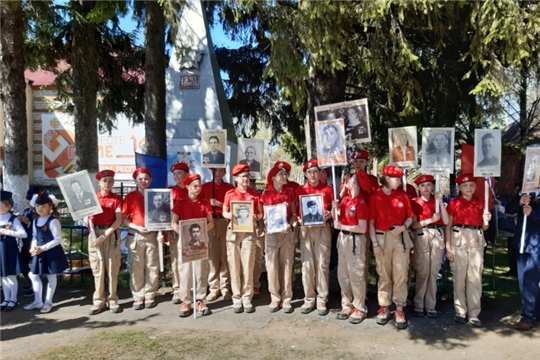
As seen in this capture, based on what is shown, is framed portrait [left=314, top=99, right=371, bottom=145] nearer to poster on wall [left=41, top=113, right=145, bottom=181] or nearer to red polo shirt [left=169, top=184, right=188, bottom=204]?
red polo shirt [left=169, top=184, right=188, bottom=204]

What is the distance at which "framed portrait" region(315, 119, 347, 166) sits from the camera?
5645mm

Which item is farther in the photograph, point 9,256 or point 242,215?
point 9,256

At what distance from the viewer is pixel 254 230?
19.4 feet

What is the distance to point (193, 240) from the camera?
562 centimetres

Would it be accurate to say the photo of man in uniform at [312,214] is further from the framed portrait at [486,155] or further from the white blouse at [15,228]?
the white blouse at [15,228]

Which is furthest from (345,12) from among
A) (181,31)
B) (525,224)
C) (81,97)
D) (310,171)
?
(81,97)

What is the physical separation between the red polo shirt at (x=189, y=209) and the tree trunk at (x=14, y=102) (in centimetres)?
428

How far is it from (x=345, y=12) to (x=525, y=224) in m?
3.54

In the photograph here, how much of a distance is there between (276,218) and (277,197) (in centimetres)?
30

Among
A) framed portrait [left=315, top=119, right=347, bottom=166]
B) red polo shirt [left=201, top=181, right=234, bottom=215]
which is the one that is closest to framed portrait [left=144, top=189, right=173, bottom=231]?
red polo shirt [left=201, top=181, right=234, bottom=215]

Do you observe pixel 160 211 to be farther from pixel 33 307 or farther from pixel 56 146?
pixel 56 146

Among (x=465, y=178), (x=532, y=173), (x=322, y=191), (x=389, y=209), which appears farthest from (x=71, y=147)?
(x=532, y=173)

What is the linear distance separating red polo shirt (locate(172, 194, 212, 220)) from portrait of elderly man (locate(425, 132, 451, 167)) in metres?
3.10

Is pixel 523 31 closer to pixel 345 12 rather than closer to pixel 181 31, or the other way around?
pixel 345 12
